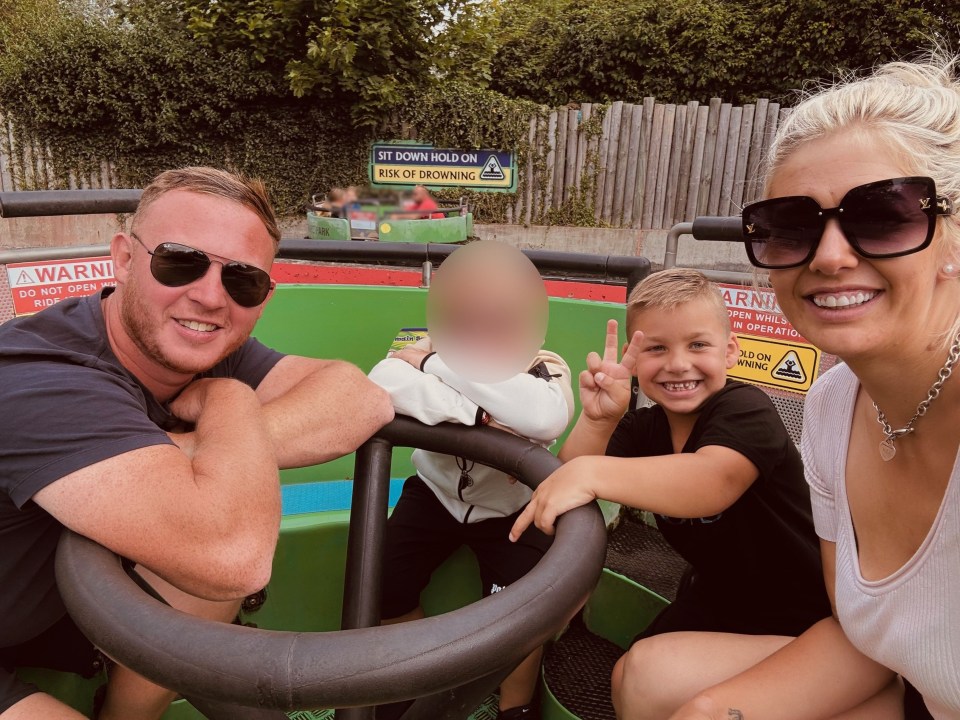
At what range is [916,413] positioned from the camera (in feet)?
3.34

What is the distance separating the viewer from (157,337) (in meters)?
1.35

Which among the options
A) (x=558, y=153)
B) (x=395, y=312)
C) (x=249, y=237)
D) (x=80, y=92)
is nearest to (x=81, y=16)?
(x=80, y=92)

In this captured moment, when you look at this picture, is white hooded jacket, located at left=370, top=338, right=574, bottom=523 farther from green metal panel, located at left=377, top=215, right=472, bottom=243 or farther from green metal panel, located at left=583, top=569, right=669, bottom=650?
green metal panel, located at left=377, top=215, right=472, bottom=243

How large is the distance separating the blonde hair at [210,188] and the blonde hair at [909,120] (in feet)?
3.61

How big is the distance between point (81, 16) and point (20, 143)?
275cm

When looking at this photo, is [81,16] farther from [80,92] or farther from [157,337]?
[157,337]

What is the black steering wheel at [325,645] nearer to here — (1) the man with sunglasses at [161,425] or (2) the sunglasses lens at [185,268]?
(1) the man with sunglasses at [161,425]

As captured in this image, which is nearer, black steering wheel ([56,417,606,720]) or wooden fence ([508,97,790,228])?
black steering wheel ([56,417,606,720])

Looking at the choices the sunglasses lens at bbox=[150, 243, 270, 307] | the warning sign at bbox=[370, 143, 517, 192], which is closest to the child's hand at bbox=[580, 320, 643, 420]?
the sunglasses lens at bbox=[150, 243, 270, 307]

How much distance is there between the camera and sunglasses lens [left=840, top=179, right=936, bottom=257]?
89cm

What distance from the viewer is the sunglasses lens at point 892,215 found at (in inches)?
35.0

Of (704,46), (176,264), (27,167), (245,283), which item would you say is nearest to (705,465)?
(245,283)

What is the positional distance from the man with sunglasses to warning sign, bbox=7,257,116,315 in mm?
1030

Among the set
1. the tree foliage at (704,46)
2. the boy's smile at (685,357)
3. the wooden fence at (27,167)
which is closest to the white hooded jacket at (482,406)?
the boy's smile at (685,357)
